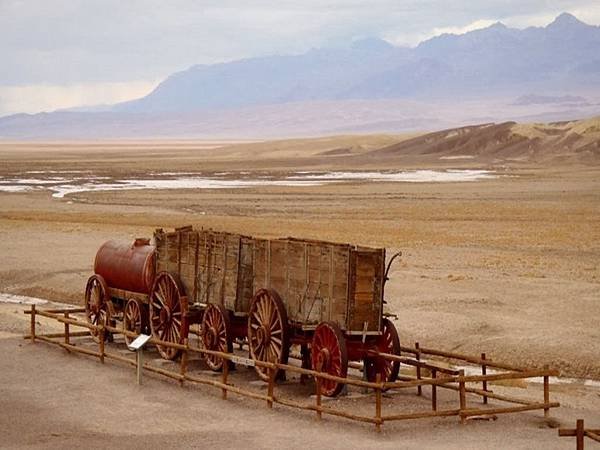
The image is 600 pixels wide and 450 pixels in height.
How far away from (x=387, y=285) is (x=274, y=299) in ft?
40.7

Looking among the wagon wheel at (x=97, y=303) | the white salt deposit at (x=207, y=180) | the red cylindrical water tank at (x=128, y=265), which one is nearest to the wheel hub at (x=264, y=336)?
the red cylindrical water tank at (x=128, y=265)

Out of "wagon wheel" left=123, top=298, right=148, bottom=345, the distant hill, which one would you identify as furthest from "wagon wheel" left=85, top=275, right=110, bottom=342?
the distant hill

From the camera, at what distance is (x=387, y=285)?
106ft

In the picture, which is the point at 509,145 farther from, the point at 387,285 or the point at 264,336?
the point at 264,336

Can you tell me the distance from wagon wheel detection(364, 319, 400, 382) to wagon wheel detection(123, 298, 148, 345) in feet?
20.0

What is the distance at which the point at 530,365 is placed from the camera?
23688mm

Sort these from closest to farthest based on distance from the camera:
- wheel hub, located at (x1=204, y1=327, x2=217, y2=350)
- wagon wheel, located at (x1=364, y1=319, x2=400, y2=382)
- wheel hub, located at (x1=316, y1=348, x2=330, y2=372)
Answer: wheel hub, located at (x1=316, y1=348, x2=330, y2=372) < wagon wheel, located at (x1=364, y1=319, x2=400, y2=382) < wheel hub, located at (x1=204, y1=327, x2=217, y2=350)

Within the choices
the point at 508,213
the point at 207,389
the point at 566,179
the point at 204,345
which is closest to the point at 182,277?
the point at 204,345

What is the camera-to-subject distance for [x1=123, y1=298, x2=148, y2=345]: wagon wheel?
960 inches

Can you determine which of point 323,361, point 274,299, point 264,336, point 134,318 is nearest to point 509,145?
point 134,318

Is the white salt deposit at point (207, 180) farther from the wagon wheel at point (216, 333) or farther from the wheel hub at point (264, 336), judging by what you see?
the wheel hub at point (264, 336)

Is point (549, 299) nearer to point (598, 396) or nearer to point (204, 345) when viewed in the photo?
point (598, 396)

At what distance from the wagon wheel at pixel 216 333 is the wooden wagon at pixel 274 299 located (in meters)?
0.02

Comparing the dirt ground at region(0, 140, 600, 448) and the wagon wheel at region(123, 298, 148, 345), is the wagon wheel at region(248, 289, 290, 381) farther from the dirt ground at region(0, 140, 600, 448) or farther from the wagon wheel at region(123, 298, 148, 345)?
the wagon wheel at region(123, 298, 148, 345)
